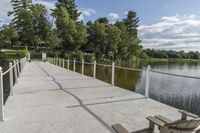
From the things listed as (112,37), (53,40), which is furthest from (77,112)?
(112,37)

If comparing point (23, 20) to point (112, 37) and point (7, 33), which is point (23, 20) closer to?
point (7, 33)

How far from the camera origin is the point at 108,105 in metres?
5.05

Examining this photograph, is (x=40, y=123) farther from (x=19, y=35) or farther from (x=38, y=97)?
(x=19, y=35)

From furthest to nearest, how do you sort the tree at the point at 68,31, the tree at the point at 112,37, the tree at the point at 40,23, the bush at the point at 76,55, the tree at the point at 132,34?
the tree at the point at 132,34, the tree at the point at 112,37, the tree at the point at 40,23, the tree at the point at 68,31, the bush at the point at 76,55

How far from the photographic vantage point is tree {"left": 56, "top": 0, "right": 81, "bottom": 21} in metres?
61.3

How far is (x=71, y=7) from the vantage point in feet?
203

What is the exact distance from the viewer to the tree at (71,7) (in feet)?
201

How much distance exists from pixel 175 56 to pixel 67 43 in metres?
86.8

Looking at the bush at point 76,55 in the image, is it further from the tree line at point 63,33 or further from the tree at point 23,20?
the tree at point 23,20

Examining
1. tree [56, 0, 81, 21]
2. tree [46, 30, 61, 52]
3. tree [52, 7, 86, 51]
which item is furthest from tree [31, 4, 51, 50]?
tree [56, 0, 81, 21]

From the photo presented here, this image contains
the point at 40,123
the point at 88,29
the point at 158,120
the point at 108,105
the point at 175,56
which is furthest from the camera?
the point at 175,56

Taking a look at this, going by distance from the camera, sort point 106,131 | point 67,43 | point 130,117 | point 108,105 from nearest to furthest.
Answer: point 106,131 < point 130,117 < point 108,105 < point 67,43

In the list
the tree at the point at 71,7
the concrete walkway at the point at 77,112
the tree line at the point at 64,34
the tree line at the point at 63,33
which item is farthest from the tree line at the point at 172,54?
the concrete walkway at the point at 77,112

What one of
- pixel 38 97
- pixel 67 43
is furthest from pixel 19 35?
pixel 38 97
